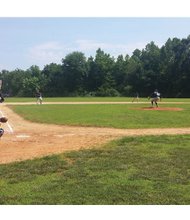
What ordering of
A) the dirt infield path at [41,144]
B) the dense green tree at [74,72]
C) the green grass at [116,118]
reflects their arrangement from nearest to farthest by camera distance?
the dirt infield path at [41,144] < the green grass at [116,118] < the dense green tree at [74,72]

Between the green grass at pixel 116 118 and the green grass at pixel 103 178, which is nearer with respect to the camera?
the green grass at pixel 103 178

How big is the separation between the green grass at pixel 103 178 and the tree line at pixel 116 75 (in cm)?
6978

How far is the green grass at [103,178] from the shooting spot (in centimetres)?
608

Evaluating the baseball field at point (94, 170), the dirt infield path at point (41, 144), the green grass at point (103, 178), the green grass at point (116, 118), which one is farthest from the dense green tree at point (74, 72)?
the green grass at point (103, 178)

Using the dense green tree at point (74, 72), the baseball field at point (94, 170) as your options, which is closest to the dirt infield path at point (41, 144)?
the baseball field at point (94, 170)

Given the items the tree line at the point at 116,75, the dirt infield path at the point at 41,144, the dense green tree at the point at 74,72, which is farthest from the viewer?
the dense green tree at the point at 74,72

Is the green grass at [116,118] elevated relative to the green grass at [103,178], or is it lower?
lower

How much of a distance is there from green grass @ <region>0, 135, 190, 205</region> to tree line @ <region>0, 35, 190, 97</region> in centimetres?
6978

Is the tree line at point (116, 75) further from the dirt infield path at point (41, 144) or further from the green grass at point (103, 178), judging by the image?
the green grass at point (103, 178)

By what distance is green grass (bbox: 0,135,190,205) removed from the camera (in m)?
6.08

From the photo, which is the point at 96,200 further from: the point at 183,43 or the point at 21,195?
the point at 183,43

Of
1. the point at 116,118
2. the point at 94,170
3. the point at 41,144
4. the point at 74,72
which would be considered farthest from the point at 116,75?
the point at 94,170

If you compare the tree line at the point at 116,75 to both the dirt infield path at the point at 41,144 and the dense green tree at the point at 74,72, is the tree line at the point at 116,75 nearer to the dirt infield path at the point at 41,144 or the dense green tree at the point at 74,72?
the dense green tree at the point at 74,72

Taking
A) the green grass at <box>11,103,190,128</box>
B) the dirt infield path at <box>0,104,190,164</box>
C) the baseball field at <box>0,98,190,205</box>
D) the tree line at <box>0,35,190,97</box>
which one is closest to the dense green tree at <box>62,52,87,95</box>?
the tree line at <box>0,35,190,97</box>
